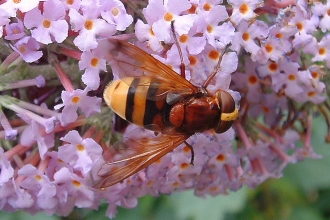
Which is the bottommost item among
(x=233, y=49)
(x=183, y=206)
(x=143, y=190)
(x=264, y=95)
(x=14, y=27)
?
(x=183, y=206)

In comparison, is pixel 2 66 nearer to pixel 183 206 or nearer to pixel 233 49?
pixel 233 49

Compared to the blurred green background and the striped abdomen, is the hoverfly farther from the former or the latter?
the blurred green background

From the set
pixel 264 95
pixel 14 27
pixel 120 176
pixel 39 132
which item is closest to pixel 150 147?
pixel 120 176

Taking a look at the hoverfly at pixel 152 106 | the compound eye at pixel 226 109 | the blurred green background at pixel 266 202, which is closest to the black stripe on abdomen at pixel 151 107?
the hoverfly at pixel 152 106

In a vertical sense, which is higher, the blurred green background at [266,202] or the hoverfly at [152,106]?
the hoverfly at [152,106]

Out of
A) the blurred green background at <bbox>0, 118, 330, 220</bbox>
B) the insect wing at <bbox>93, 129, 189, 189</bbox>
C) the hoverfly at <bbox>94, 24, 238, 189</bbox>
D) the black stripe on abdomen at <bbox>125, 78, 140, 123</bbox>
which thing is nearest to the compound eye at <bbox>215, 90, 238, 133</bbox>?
the hoverfly at <bbox>94, 24, 238, 189</bbox>

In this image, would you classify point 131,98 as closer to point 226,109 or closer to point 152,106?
point 152,106

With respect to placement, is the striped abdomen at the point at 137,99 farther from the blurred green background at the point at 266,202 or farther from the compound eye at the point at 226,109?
the blurred green background at the point at 266,202
